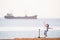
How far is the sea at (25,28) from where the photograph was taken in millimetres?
Answer: 1604

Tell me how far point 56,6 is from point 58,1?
0.07 m

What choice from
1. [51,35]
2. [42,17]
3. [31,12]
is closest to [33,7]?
[31,12]

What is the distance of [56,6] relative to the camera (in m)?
1.64

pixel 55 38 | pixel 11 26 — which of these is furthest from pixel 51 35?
pixel 11 26

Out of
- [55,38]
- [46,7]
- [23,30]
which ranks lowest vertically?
[55,38]

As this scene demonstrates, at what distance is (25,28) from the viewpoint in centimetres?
162

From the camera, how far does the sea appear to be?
1.60 m

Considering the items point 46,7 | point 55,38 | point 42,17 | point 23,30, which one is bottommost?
point 55,38

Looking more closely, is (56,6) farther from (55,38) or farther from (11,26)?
(11,26)

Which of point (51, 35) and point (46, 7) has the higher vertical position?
point (46, 7)

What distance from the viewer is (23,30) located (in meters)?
1.62

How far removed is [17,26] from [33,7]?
0.32 meters

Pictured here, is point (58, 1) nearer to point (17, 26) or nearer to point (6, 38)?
point (17, 26)

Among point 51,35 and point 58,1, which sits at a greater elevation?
point 58,1
